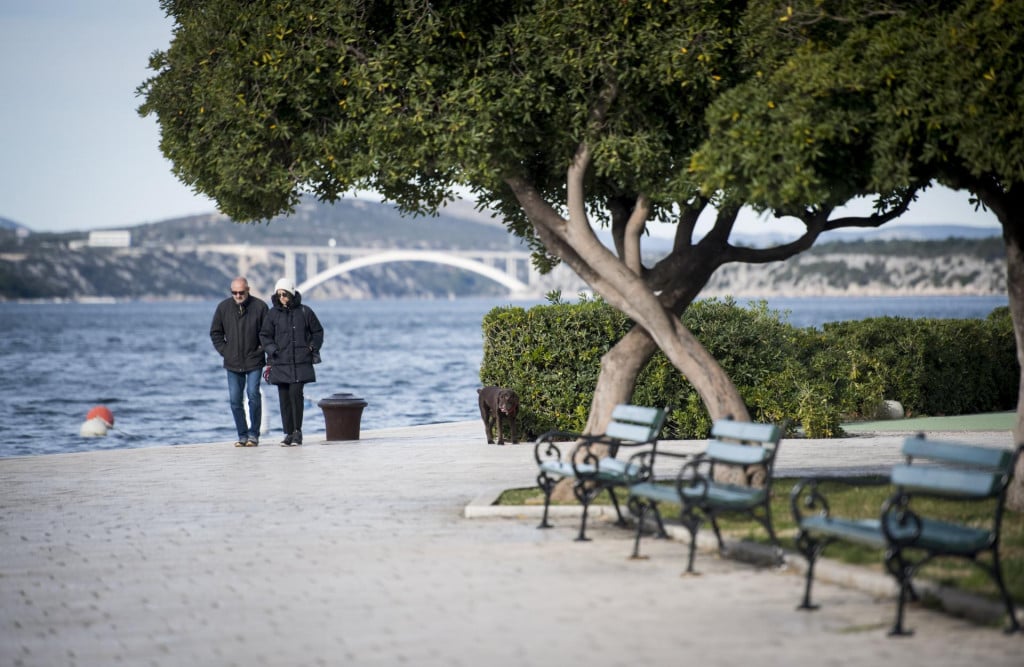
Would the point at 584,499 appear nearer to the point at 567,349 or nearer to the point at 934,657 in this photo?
the point at 934,657

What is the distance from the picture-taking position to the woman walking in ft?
50.1

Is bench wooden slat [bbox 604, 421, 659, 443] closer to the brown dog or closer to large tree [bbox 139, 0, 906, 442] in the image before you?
large tree [bbox 139, 0, 906, 442]

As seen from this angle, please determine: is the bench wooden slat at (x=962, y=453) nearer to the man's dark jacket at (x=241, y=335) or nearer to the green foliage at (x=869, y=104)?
the green foliage at (x=869, y=104)

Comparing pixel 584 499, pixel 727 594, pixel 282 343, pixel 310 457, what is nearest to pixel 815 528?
pixel 727 594

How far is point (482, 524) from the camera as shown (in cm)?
977

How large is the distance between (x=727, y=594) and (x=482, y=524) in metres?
2.85

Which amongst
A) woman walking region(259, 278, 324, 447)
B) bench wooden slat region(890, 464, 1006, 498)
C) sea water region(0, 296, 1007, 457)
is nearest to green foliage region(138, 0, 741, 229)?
bench wooden slat region(890, 464, 1006, 498)

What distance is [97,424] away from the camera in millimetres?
31016

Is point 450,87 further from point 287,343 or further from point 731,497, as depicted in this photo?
point 287,343

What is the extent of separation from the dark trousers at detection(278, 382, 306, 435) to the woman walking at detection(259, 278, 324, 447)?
0.04ft

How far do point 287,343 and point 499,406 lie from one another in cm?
258

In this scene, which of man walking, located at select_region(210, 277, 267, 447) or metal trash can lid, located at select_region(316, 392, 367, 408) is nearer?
man walking, located at select_region(210, 277, 267, 447)

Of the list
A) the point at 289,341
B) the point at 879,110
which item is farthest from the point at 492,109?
the point at 289,341

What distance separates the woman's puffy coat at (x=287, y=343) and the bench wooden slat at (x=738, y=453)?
25.4ft
